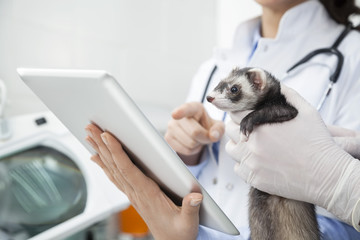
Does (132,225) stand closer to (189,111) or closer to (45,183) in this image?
(45,183)

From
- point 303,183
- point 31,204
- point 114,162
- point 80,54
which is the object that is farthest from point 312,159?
point 80,54

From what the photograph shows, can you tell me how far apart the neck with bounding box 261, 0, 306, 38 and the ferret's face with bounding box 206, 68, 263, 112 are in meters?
0.47

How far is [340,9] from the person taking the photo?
0.96m

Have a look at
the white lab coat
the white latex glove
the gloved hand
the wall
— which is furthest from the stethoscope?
the wall

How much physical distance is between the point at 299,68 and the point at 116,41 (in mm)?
972

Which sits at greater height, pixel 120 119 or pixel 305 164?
pixel 120 119

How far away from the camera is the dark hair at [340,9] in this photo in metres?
0.93

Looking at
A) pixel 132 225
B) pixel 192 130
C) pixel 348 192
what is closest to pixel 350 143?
pixel 348 192

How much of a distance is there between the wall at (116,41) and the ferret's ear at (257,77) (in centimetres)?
106

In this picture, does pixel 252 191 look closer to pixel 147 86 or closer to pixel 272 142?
pixel 272 142

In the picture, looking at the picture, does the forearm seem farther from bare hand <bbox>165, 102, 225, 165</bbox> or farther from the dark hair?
the dark hair

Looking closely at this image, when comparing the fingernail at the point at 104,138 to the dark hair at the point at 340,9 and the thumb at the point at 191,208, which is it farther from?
the dark hair at the point at 340,9

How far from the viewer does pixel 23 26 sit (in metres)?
1.30

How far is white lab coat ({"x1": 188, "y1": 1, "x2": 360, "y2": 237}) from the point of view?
78 centimetres
